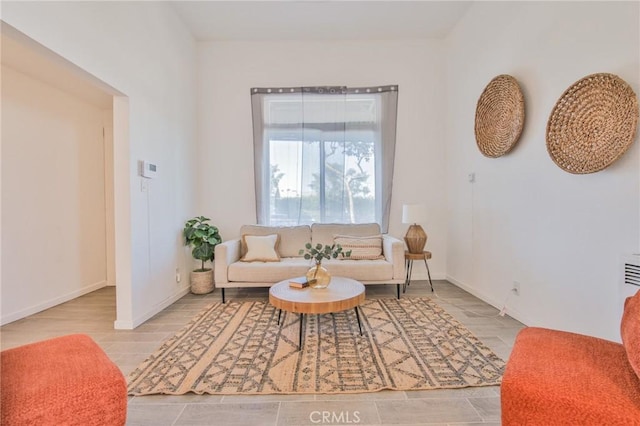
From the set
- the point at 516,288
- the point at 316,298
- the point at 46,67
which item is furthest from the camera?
the point at 46,67

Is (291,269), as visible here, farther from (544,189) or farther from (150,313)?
(544,189)

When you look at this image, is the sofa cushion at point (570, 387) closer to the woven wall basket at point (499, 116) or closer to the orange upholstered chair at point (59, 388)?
the orange upholstered chair at point (59, 388)

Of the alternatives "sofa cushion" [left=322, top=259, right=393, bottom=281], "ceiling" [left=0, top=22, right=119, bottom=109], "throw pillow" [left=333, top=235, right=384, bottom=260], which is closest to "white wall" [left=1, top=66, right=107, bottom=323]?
"ceiling" [left=0, top=22, right=119, bottom=109]

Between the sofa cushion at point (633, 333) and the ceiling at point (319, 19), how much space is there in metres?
3.59

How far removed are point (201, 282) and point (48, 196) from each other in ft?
6.13

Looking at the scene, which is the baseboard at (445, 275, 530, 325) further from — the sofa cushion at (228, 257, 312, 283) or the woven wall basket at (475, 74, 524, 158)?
the sofa cushion at (228, 257, 312, 283)

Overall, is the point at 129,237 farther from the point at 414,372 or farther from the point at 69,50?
the point at 414,372

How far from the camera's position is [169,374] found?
6.18 ft

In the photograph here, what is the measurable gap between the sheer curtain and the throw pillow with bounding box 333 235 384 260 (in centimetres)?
55

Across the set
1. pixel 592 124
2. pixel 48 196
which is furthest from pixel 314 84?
pixel 48 196

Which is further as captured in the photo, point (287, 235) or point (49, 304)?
point (287, 235)

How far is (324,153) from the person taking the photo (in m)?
4.16

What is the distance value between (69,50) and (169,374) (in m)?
2.24

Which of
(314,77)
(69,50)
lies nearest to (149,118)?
(69,50)
